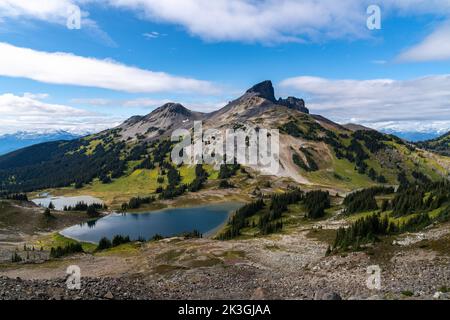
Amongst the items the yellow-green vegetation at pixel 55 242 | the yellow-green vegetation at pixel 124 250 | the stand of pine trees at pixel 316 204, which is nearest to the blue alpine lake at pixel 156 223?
the yellow-green vegetation at pixel 55 242

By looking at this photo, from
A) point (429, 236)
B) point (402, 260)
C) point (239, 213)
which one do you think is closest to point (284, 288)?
point (402, 260)

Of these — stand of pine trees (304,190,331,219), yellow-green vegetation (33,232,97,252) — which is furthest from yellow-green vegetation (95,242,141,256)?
stand of pine trees (304,190,331,219)

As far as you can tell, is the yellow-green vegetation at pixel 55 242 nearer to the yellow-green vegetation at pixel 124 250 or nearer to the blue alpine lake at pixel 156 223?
the blue alpine lake at pixel 156 223

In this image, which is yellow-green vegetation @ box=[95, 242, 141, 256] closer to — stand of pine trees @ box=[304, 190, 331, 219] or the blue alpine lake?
the blue alpine lake

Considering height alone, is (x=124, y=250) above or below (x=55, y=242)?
above

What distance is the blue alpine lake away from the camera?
137125mm

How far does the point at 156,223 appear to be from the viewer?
160 m

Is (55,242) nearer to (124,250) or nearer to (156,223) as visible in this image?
(124,250)

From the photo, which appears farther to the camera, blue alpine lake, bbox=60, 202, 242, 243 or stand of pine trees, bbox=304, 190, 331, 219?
blue alpine lake, bbox=60, 202, 242, 243

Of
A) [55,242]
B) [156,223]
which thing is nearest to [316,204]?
[156,223]
